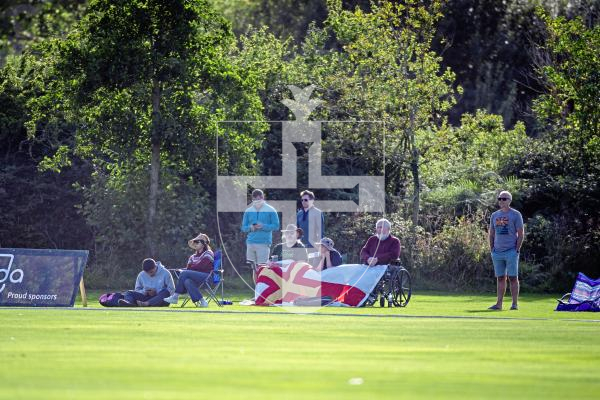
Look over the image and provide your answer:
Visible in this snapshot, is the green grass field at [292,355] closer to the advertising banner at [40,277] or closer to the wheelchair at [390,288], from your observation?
the advertising banner at [40,277]

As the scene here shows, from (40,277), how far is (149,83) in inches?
340

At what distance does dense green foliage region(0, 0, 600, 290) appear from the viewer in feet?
92.5

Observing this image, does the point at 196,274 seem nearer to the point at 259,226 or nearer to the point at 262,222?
the point at 259,226

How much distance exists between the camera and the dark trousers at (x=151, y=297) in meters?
20.9

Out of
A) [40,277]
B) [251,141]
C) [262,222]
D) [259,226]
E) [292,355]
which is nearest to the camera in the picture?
[292,355]

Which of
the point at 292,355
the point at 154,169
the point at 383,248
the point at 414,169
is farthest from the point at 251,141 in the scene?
the point at 292,355

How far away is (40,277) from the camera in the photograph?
20.7 m

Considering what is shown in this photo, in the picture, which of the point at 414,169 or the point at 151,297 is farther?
the point at 414,169

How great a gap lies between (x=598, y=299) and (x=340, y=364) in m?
10.9

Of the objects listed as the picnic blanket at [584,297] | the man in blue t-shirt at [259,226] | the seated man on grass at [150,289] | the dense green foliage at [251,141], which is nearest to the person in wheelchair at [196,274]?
the seated man on grass at [150,289]

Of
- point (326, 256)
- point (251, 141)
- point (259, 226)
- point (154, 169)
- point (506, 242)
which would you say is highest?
point (251, 141)

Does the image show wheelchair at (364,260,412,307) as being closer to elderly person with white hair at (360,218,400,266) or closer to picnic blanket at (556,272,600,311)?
elderly person with white hair at (360,218,400,266)

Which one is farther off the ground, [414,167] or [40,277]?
[414,167]

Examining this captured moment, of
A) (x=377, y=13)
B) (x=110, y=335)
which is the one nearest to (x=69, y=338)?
(x=110, y=335)
